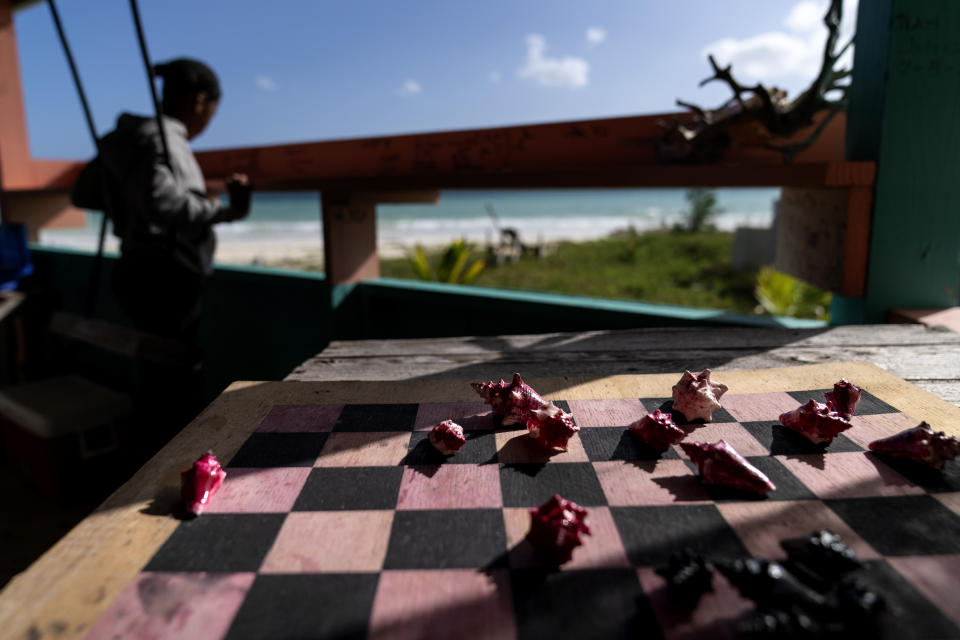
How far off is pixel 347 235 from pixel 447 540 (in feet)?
7.04

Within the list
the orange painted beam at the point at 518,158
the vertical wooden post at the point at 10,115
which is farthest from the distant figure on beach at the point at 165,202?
the vertical wooden post at the point at 10,115

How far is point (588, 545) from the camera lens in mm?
660

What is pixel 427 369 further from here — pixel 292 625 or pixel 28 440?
pixel 28 440

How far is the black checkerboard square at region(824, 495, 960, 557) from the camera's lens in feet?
2.12

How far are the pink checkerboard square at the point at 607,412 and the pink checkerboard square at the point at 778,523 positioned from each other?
0.28m

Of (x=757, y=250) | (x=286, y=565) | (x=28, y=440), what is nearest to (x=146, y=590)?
(x=286, y=565)

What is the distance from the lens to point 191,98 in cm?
231

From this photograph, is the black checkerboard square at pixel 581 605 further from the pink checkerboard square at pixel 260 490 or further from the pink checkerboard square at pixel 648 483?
the pink checkerboard square at pixel 260 490

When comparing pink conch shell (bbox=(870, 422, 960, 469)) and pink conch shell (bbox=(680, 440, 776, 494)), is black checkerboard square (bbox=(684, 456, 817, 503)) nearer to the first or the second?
pink conch shell (bbox=(680, 440, 776, 494))

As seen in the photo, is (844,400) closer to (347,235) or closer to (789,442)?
(789,442)

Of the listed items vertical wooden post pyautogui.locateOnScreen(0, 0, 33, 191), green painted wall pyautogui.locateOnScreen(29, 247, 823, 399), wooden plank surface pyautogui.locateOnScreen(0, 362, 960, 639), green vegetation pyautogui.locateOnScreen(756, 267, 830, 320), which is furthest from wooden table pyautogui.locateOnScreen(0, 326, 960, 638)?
green vegetation pyautogui.locateOnScreen(756, 267, 830, 320)

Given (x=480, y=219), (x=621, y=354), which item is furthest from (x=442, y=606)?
(x=480, y=219)

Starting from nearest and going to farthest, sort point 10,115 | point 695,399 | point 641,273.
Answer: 1. point 695,399
2. point 10,115
3. point 641,273

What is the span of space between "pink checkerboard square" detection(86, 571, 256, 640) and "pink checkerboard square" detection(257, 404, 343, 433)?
37 cm
